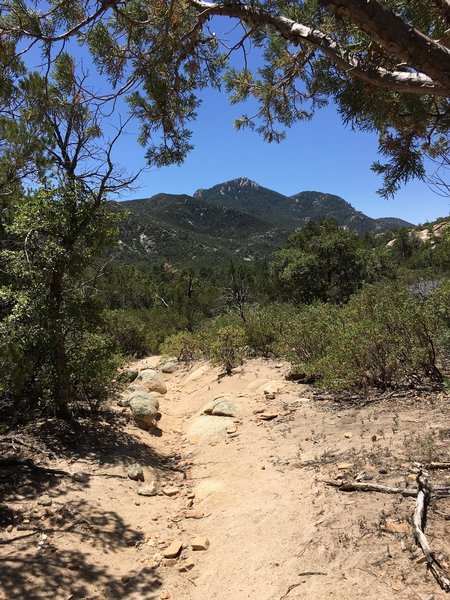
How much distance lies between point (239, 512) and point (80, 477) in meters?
2.01

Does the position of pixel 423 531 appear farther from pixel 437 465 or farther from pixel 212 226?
pixel 212 226

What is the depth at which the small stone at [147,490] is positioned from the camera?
494cm

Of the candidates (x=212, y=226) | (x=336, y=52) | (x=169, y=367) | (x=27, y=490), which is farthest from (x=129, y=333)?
(x=212, y=226)

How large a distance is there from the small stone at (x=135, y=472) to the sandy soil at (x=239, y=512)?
10 cm

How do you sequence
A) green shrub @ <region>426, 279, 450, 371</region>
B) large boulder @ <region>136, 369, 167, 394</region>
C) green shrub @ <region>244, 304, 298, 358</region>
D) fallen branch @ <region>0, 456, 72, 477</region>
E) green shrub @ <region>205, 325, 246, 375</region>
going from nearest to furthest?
1. fallen branch @ <region>0, 456, 72, 477</region>
2. green shrub @ <region>426, 279, 450, 371</region>
3. green shrub @ <region>205, 325, 246, 375</region>
4. large boulder @ <region>136, 369, 167, 394</region>
5. green shrub @ <region>244, 304, 298, 358</region>

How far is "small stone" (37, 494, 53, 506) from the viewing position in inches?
164

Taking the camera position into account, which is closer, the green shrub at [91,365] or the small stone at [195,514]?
the small stone at [195,514]

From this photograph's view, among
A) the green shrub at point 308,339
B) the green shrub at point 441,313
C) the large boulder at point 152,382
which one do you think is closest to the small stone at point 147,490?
the green shrub at point 308,339

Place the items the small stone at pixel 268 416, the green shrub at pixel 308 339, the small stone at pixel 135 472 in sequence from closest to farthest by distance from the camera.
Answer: the small stone at pixel 135 472 → the small stone at pixel 268 416 → the green shrub at pixel 308 339

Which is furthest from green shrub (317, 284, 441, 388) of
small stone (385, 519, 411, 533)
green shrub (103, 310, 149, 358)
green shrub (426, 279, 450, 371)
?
green shrub (103, 310, 149, 358)

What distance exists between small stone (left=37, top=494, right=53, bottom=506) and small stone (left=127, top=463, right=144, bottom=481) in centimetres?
114

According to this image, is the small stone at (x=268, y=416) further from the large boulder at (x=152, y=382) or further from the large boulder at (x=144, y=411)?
the large boulder at (x=152, y=382)

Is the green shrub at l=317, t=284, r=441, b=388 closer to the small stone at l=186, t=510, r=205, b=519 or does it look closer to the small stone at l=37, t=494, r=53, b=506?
the small stone at l=186, t=510, r=205, b=519

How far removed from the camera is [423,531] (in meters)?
2.84
